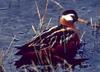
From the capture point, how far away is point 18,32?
9.14m

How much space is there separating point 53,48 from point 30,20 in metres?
1.32

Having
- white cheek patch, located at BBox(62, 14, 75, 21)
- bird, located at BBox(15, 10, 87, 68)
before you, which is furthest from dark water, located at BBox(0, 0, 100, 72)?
white cheek patch, located at BBox(62, 14, 75, 21)

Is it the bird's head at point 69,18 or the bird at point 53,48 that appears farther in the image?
the bird's head at point 69,18

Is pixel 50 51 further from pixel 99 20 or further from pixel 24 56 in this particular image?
pixel 99 20

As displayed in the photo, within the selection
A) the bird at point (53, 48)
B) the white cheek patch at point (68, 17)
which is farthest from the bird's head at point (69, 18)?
the bird at point (53, 48)

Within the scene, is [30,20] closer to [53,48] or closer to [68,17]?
[68,17]

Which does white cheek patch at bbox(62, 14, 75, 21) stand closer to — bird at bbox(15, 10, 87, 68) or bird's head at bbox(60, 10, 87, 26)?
bird's head at bbox(60, 10, 87, 26)

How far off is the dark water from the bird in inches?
6.2

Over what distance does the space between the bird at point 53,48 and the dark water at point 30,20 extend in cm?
16

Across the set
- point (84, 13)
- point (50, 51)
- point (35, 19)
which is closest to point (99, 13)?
point (84, 13)

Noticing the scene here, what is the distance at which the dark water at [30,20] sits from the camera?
27.3 ft

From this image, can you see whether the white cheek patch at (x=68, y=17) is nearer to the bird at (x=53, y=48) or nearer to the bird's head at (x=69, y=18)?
the bird's head at (x=69, y=18)

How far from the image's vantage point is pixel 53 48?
847 cm

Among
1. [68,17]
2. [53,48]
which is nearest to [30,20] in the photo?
[68,17]
